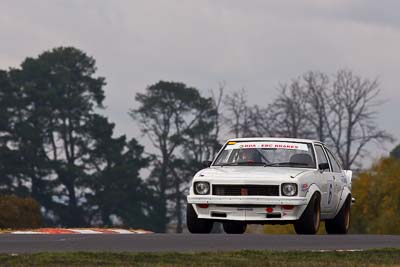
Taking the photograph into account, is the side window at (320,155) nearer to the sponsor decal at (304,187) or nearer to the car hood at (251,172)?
the car hood at (251,172)

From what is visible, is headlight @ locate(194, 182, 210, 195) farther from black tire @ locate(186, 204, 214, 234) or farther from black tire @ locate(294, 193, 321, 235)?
black tire @ locate(294, 193, 321, 235)

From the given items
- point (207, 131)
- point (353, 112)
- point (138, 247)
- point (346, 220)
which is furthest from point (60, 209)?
point (138, 247)

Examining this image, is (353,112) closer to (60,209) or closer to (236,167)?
(60,209)

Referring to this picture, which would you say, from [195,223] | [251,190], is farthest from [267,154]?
[195,223]

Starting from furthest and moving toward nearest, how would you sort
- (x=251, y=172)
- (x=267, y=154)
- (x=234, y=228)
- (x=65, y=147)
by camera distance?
(x=65, y=147), (x=234, y=228), (x=267, y=154), (x=251, y=172)

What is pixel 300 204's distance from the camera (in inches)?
891

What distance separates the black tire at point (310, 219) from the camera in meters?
22.8

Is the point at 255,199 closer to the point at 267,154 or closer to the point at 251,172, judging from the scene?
the point at 251,172

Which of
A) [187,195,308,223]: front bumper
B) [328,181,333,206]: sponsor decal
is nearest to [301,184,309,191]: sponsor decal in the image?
[187,195,308,223]: front bumper

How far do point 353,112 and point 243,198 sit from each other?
77330 mm

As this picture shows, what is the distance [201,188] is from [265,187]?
0.99 metres

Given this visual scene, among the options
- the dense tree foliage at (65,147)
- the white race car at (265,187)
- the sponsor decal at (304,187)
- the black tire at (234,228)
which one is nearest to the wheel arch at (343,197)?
the white race car at (265,187)

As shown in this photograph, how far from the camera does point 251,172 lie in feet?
75.4

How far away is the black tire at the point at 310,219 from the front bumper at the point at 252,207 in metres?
0.09
